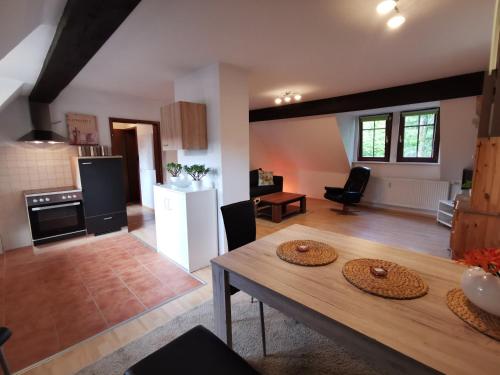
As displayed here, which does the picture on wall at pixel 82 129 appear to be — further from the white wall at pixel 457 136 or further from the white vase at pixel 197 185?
the white wall at pixel 457 136

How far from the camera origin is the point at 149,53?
2.47m

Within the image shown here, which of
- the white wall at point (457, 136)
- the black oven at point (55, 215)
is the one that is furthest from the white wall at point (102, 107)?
the white wall at point (457, 136)

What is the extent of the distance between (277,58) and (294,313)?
2550mm

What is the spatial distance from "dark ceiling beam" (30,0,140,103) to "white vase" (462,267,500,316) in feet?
6.95

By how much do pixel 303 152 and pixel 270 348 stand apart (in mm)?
5220

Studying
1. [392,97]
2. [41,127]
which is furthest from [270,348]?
[41,127]

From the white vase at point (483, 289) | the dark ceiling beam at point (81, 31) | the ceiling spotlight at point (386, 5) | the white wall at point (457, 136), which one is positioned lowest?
the white vase at point (483, 289)

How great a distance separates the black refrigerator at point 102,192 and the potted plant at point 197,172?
1758 millimetres

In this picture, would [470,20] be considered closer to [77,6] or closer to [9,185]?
[77,6]

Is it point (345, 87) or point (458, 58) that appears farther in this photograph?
point (345, 87)

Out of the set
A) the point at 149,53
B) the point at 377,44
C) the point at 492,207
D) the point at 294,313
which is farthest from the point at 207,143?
the point at 492,207

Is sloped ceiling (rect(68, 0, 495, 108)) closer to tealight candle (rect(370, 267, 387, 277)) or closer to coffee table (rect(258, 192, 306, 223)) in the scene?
tealight candle (rect(370, 267, 387, 277))

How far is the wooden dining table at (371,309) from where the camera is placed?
0.79 meters

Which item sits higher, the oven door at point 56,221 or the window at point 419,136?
the window at point 419,136
